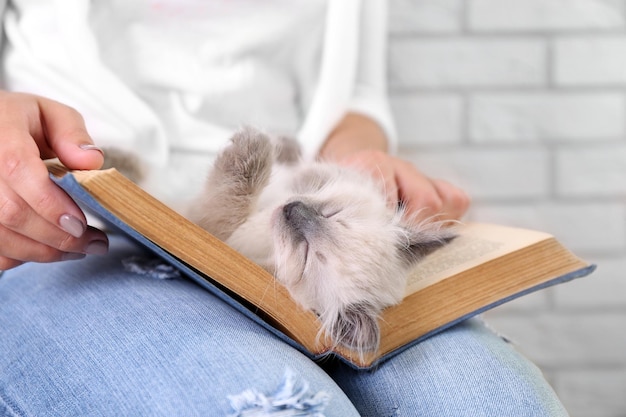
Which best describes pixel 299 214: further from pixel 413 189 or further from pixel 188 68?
pixel 188 68

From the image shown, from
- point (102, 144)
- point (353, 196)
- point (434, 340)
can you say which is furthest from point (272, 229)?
point (102, 144)

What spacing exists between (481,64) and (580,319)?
666mm

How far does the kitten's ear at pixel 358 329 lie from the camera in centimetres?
75

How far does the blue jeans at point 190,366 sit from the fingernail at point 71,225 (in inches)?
4.1

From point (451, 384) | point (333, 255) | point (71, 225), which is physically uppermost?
point (71, 225)

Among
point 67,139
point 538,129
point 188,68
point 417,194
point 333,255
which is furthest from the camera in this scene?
point 538,129

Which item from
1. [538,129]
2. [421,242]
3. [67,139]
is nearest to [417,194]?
[421,242]

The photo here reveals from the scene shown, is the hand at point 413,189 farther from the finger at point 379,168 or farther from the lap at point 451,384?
the lap at point 451,384

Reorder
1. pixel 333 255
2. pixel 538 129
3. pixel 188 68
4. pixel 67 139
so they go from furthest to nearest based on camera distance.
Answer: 1. pixel 538 129
2. pixel 188 68
3. pixel 333 255
4. pixel 67 139

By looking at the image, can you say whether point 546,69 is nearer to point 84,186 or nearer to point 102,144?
point 102,144

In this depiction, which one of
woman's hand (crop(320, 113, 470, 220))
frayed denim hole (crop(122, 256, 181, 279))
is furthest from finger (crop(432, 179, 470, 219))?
frayed denim hole (crop(122, 256, 181, 279))

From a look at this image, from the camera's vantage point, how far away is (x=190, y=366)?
642 millimetres

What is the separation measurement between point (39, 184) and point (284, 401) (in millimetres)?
309

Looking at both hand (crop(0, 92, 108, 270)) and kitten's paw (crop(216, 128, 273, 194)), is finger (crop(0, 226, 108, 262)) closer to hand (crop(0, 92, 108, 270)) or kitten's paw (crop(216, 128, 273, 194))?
hand (crop(0, 92, 108, 270))
